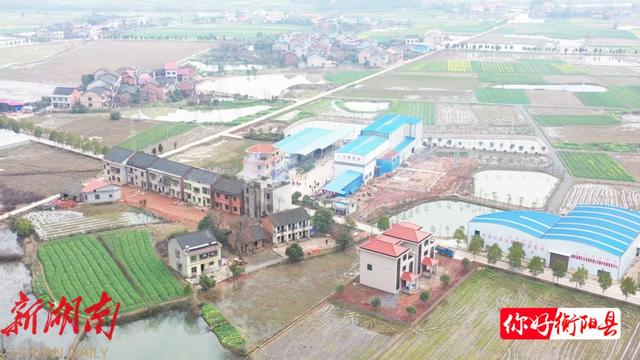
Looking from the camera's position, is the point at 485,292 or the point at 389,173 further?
the point at 389,173

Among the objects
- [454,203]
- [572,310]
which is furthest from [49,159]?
[572,310]

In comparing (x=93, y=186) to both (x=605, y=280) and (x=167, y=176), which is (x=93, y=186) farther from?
(x=605, y=280)

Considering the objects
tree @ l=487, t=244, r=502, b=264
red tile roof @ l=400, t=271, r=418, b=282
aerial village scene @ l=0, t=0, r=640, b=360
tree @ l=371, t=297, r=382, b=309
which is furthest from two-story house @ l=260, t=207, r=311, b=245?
tree @ l=487, t=244, r=502, b=264

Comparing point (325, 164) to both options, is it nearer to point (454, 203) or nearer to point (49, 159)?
point (454, 203)

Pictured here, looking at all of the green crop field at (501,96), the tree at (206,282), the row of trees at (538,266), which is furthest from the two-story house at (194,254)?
the green crop field at (501,96)

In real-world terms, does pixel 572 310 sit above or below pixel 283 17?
below

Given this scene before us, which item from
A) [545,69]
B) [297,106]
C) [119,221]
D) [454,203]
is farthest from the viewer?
[545,69]

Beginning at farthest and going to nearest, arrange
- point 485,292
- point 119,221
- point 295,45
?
point 295,45
point 119,221
point 485,292

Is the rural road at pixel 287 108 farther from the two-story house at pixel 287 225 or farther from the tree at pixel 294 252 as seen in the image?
the tree at pixel 294 252
